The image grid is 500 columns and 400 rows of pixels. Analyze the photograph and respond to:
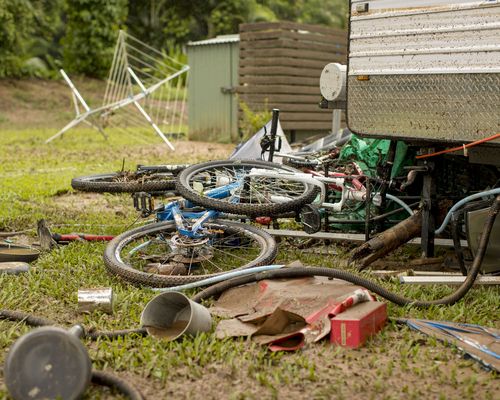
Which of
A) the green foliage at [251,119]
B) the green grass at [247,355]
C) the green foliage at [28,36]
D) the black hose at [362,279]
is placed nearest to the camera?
the green grass at [247,355]

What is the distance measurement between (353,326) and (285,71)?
1037 cm

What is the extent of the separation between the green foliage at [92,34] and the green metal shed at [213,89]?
6558 mm

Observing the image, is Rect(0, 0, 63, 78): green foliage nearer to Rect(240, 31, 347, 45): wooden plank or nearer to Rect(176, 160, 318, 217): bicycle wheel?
Rect(240, 31, 347, 45): wooden plank

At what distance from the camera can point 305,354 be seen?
3531 millimetres

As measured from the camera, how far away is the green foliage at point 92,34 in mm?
20312

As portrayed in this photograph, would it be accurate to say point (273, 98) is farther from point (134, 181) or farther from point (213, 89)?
point (134, 181)

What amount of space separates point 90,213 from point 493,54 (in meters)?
4.10

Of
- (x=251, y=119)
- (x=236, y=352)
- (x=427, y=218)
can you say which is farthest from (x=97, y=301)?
(x=251, y=119)

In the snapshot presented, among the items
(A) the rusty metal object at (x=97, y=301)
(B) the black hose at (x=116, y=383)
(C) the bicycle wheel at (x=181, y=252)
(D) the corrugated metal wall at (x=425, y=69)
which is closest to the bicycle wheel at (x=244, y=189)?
(C) the bicycle wheel at (x=181, y=252)

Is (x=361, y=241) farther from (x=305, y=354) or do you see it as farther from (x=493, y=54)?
(x=305, y=354)

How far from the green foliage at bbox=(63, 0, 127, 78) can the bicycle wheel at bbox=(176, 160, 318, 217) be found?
1565 cm

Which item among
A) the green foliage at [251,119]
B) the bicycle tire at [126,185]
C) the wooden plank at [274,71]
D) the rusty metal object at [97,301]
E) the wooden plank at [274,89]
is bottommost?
the rusty metal object at [97,301]

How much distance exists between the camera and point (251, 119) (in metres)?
13.0

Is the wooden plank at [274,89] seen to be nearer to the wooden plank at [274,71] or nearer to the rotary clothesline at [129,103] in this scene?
the wooden plank at [274,71]
